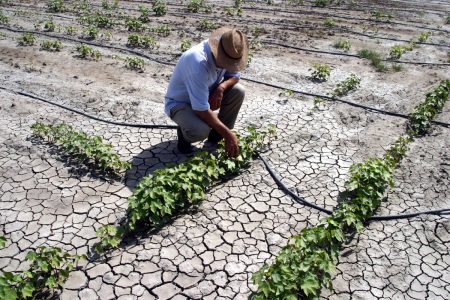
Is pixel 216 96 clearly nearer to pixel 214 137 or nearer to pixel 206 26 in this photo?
pixel 214 137

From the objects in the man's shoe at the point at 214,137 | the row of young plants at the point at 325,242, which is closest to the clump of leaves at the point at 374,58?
the row of young plants at the point at 325,242

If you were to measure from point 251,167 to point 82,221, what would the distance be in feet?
6.64

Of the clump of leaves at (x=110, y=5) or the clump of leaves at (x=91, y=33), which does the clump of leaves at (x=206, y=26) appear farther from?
the clump of leaves at (x=110, y=5)

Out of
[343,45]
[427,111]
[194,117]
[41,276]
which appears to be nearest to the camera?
[41,276]

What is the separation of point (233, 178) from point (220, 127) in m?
0.76

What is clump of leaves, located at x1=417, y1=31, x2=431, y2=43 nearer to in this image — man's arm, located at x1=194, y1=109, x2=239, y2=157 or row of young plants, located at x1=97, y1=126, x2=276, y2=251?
row of young plants, located at x1=97, y1=126, x2=276, y2=251

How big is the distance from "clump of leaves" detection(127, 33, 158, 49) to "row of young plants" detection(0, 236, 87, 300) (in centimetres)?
621

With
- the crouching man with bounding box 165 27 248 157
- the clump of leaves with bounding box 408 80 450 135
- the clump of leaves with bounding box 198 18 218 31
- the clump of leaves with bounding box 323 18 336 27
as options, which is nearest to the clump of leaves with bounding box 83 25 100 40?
the clump of leaves with bounding box 198 18 218 31

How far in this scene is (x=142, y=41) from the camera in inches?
345

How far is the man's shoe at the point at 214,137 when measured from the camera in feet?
16.4

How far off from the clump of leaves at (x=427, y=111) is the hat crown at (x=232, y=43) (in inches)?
117

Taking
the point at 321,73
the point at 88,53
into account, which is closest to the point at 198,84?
the point at 321,73

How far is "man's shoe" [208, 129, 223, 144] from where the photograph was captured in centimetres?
500

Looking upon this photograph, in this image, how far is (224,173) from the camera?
438 centimetres
